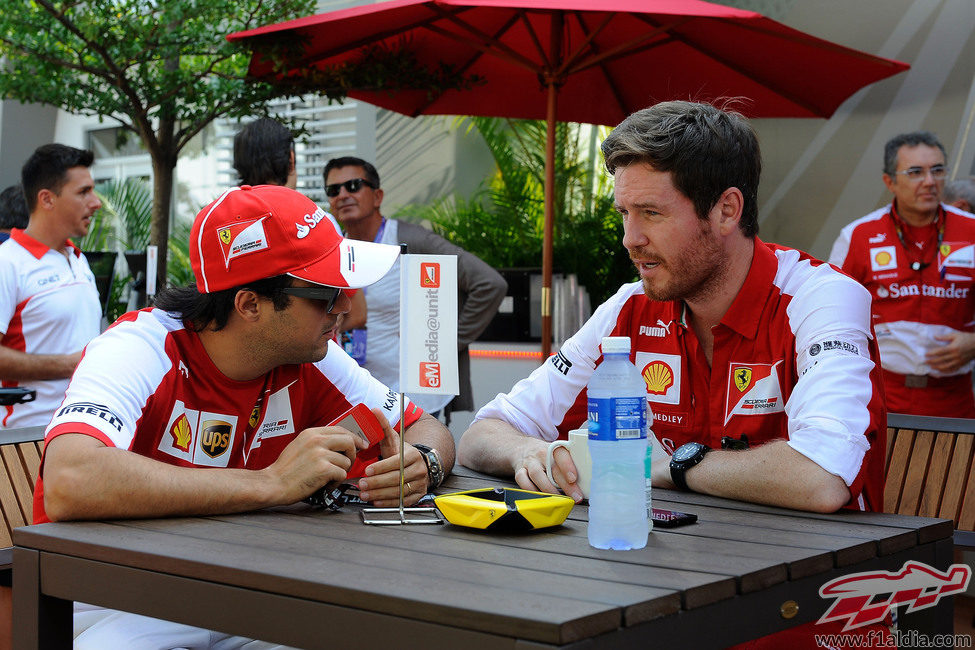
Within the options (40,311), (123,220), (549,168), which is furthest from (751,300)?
(123,220)

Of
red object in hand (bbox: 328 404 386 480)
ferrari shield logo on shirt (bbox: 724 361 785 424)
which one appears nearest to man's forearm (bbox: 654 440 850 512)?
ferrari shield logo on shirt (bbox: 724 361 785 424)

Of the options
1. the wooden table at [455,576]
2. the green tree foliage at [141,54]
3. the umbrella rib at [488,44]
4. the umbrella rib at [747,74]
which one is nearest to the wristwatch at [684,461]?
the wooden table at [455,576]

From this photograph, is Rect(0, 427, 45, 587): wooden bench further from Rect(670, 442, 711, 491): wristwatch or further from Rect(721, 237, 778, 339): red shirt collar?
Rect(721, 237, 778, 339): red shirt collar

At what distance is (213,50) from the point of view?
22.4 ft

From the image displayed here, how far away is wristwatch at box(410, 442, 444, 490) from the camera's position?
97.4 inches

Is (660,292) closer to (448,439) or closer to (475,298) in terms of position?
(448,439)

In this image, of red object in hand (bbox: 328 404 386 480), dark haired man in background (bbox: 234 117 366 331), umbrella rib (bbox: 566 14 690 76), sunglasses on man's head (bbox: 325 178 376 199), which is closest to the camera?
red object in hand (bbox: 328 404 386 480)

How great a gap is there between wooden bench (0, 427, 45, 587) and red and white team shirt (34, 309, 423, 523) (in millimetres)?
656

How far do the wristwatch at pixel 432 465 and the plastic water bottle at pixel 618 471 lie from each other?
0.70m

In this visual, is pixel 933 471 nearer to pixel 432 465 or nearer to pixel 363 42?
pixel 432 465

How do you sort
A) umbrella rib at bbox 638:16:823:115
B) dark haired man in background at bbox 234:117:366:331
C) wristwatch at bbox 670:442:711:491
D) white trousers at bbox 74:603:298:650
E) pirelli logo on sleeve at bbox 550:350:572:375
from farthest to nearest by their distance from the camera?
umbrella rib at bbox 638:16:823:115
dark haired man in background at bbox 234:117:366:331
pirelli logo on sleeve at bbox 550:350:572:375
wristwatch at bbox 670:442:711:491
white trousers at bbox 74:603:298:650

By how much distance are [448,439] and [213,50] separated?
481 cm

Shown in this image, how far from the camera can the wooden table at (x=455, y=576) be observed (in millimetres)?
1467

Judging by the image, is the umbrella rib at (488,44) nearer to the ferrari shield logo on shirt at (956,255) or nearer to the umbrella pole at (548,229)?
the umbrella pole at (548,229)
